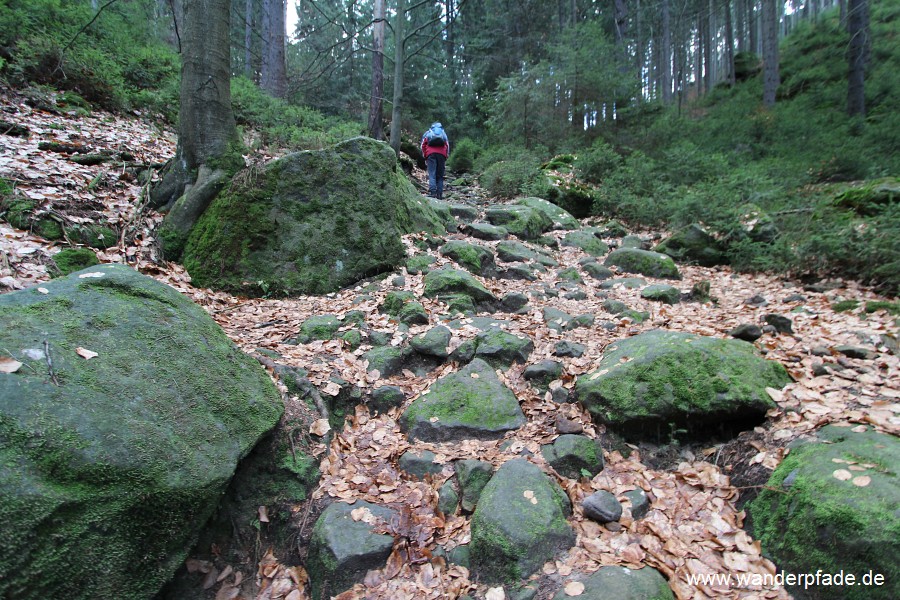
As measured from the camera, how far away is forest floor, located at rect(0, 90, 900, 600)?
8.84 feet

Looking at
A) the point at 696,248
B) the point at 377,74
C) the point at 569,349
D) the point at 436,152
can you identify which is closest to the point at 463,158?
the point at 377,74

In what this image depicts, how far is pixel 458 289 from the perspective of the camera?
19.4ft

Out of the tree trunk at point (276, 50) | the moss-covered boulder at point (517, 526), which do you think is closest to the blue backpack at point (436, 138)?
the tree trunk at point (276, 50)

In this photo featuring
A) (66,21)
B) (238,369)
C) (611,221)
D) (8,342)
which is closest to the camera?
(8,342)

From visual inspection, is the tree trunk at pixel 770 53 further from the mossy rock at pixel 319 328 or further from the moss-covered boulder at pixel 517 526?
the moss-covered boulder at pixel 517 526

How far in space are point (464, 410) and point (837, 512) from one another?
2503mm

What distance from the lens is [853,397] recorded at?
10.9 ft

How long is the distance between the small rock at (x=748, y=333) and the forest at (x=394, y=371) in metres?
0.04

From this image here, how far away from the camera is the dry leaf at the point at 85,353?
8.20ft

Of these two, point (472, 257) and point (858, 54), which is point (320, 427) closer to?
point (472, 257)

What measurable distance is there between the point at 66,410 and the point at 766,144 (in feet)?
59.6

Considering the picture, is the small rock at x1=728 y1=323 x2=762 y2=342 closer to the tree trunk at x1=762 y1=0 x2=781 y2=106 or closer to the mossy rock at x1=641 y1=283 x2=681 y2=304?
the mossy rock at x1=641 y1=283 x2=681 y2=304

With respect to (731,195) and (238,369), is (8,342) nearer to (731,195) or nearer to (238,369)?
Result: (238,369)

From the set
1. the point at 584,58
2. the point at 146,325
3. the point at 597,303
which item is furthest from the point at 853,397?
the point at 584,58
